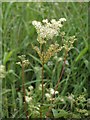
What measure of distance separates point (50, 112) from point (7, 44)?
720 mm

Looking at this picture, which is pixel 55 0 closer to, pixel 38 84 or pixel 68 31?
pixel 68 31

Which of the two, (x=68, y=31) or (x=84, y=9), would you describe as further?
(x=84, y=9)

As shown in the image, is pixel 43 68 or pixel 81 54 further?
pixel 81 54

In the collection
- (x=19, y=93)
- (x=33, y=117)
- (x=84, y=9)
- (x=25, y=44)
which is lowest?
(x=33, y=117)

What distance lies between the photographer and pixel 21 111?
1.64 meters

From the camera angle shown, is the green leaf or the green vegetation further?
the green leaf

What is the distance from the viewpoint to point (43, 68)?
1.57 metres

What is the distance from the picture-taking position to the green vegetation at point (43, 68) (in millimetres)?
1524

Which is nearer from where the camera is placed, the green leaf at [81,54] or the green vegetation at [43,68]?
the green vegetation at [43,68]

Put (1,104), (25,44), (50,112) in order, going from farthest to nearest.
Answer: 1. (25,44)
2. (1,104)
3. (50,112)

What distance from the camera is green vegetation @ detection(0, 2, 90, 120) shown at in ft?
5.00

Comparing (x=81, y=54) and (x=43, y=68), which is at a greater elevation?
(x=81, y=54)

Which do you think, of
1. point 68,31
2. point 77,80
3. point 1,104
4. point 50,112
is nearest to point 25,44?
point 68,31

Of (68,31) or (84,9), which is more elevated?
(84,9)
